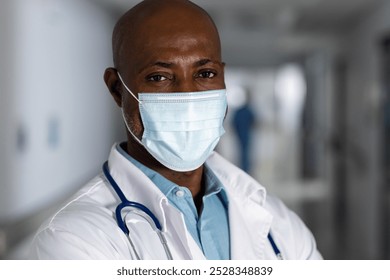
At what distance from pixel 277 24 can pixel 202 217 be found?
257 centimetres

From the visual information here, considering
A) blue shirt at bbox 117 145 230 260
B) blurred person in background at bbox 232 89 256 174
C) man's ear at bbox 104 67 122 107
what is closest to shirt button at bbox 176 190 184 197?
blue shirt at bbox 117 145 230 260

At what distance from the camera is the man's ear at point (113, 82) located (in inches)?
28.0

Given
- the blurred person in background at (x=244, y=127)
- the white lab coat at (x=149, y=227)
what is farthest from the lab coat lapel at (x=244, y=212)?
the blurred person in background at (x=244, y=127)

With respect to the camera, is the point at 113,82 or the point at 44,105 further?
the point at 44,105

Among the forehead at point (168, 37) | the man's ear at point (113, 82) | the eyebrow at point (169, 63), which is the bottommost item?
the man's ear at point (113, 82)

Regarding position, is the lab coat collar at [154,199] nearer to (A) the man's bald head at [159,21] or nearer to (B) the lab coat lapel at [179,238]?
(B) the lab coat lapel at [179,238]

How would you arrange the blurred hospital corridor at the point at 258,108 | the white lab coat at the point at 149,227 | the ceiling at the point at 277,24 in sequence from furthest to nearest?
the ceiling at the point at 277,24 → the blurred hospital corridor at the point at 258,108 → the white lab coat at the point at 149,227

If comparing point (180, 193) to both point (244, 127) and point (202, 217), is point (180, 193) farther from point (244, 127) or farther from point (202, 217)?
point (244, 127)

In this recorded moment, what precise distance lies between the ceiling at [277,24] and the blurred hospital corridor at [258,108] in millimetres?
11

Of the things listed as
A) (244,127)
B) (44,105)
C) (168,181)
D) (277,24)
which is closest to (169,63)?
(168,181)

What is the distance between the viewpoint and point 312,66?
4781 mm

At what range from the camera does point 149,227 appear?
674 mm

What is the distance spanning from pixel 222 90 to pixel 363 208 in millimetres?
2967
